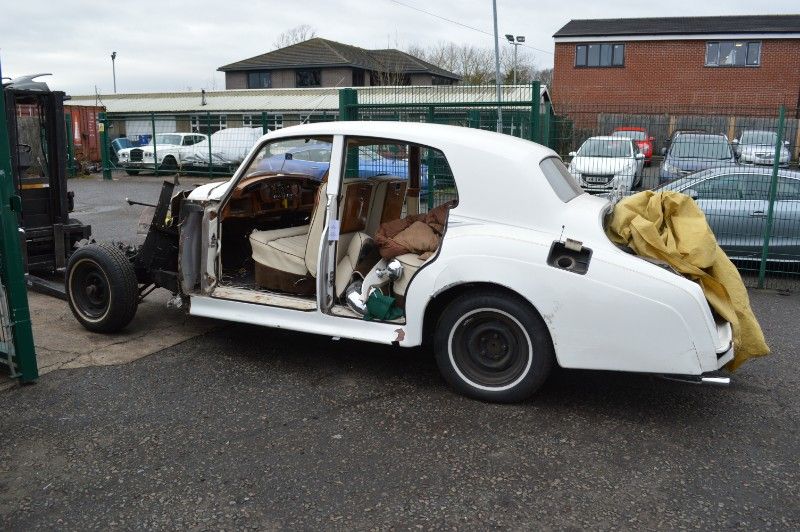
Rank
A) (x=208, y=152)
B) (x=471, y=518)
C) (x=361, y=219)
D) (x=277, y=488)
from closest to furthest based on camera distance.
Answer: (x=471, y=518), (x=277, y=488), (x=361, y=219), (x=208, y=152)

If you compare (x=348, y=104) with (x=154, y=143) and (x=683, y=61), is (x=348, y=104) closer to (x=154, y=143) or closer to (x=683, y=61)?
(x=154, y=143)

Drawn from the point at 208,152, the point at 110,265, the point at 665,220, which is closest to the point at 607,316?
the point at 665,220

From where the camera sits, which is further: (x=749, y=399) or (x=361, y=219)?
(x=361, y=219)

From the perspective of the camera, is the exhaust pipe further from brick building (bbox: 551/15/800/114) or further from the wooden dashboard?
brick building (bbox: 551/15/800/114)

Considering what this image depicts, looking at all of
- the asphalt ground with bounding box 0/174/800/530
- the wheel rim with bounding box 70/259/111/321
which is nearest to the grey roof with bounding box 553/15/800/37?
the asphalt ground with bounding box 0/174/800/530

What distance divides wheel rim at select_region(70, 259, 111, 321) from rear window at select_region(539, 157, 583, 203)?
3609 mm

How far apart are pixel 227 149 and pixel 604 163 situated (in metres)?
13.4

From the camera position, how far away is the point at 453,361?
4676 millimetres

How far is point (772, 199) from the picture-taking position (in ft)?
26.9

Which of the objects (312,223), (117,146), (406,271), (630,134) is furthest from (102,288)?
(117,146)

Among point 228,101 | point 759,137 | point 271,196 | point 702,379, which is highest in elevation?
point 228,101

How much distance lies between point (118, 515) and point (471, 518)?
1.66m

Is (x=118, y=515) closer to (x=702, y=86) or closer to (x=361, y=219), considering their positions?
(x=361, y=219)

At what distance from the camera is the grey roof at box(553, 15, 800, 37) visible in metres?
35.2
